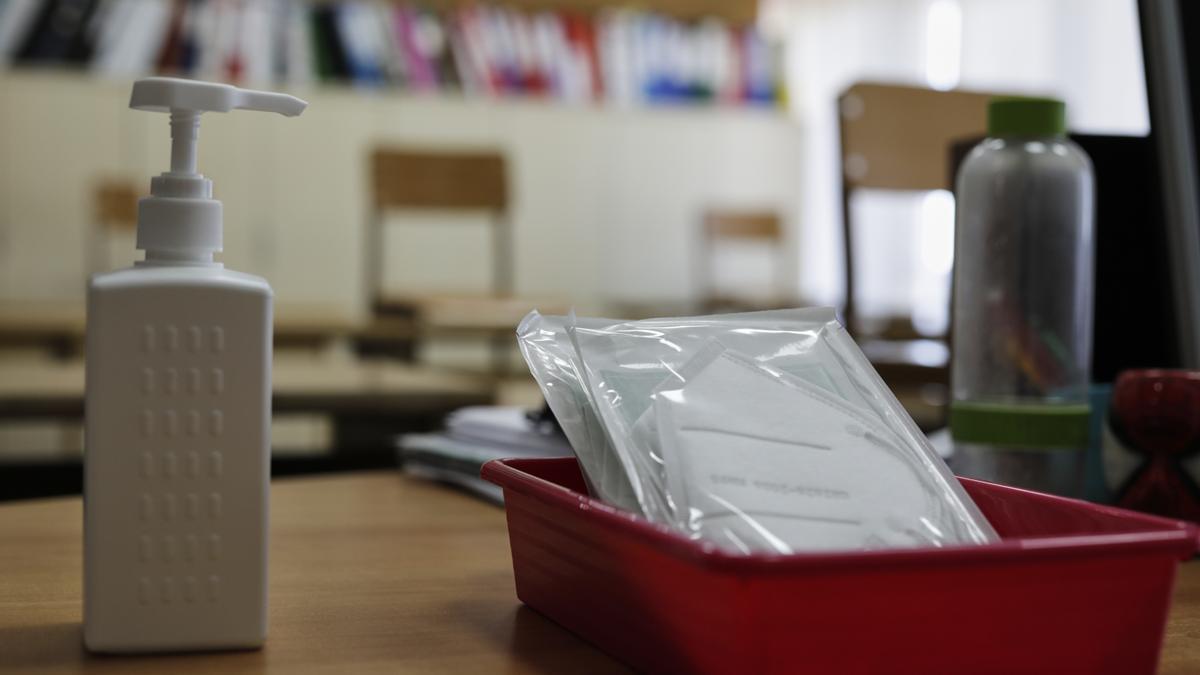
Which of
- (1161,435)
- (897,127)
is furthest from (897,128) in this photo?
(1161,435)

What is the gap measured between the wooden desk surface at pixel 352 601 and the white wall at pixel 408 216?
3.27 m

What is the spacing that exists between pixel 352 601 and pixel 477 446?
330mm

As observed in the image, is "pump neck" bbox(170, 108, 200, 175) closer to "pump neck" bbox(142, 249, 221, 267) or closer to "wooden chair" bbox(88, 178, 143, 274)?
"pump neck" bbox(142, 249, 221, 267)

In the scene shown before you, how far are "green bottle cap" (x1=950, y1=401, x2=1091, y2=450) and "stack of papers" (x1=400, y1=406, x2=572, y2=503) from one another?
0.74 ft

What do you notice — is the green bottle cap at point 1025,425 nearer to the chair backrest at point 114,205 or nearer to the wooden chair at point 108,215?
the wooden chair at point 108,215

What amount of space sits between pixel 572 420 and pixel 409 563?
175 mm

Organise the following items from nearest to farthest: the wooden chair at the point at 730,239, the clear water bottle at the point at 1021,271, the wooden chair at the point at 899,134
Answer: the clear water bottle at the point at 1021,271 → the wooden chair at the point at 899,134 → the wooden chair at the point at 730,239

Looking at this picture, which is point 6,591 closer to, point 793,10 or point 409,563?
point 409,563

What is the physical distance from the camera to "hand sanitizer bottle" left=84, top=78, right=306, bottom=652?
36 centimetres

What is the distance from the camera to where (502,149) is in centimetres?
438

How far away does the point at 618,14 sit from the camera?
4.56 meters

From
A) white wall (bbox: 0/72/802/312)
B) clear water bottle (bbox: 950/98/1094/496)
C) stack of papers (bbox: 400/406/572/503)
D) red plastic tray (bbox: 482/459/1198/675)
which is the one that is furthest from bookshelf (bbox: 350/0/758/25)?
red plastic tray (bbox: 482/459/1198/675)

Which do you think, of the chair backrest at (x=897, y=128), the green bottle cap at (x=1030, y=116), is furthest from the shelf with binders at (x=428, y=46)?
the green bottle cap at (x=1030, y=116)

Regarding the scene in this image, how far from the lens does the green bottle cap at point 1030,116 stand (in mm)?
625
